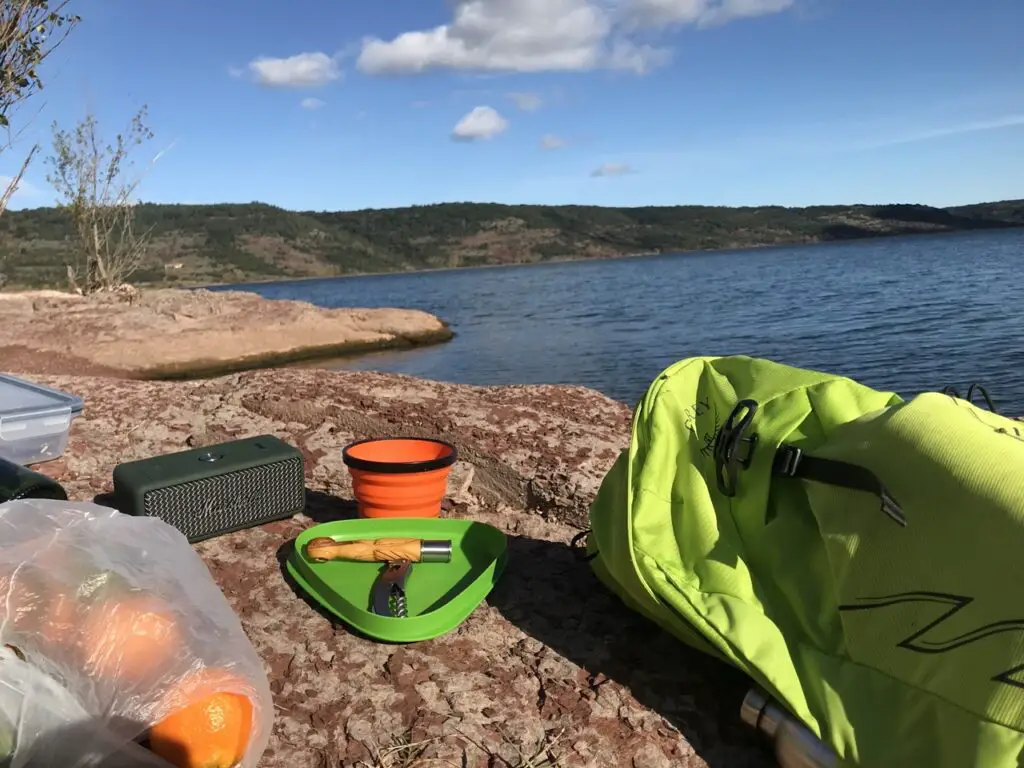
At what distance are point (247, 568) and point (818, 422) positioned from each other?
2192 millimetres

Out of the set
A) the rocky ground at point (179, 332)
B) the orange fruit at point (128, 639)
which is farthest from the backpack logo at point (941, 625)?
the rocky ground at point (179, 332)

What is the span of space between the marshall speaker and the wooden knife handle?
0.57 meters

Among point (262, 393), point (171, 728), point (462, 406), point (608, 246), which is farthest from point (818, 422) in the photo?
point (608, 246)

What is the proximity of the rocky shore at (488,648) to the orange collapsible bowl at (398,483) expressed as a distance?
1.31 ft

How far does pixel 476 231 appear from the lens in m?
136

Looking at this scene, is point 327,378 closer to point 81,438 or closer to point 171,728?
point 81,438

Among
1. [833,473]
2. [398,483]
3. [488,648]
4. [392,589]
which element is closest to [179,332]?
[398,483]

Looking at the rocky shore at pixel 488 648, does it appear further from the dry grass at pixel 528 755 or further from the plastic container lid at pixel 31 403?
the plastic container lid at pixel 31 403

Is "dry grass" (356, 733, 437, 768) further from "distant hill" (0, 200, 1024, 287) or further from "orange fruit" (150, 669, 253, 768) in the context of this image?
"distant hill" (0, 200, 1024, 287)

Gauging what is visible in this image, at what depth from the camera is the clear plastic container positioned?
3.96 meters

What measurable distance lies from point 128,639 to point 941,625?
74.8 inches

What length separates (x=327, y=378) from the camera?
18.8ft

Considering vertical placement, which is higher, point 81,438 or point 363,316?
point 81,438

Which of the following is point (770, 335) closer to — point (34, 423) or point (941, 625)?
point (34, 423)
